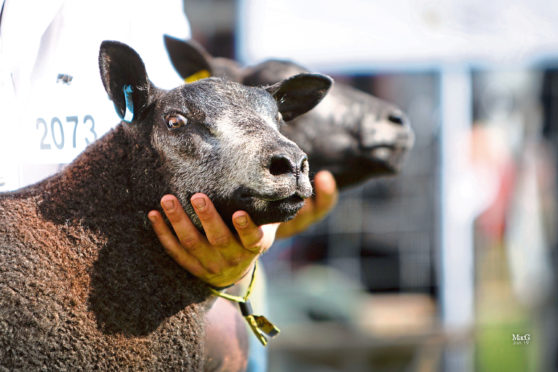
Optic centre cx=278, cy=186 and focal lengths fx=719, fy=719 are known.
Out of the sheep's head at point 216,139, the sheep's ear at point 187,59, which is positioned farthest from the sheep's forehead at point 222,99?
the sheep's ear at point 187,59

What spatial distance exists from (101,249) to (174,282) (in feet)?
0.40

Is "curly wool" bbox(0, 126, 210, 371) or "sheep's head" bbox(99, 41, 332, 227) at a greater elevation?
"sheep's head" bbox(99, 41, 332, 227)

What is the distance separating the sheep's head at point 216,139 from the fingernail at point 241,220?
13 millimetres

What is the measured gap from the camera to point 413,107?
5.21 metres

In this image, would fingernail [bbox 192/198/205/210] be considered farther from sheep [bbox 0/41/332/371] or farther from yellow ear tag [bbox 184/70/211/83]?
yellow ear tag [bbox 184/70/211/83]

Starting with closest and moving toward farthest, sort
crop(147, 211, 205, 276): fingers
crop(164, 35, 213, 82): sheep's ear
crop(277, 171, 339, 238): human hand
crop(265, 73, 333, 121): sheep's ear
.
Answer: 1. crop(147, 211, 205, 276): fingers
2. crop(265, 73, 333, 121): sheep's ear
3. crop(164, 35, 213, 82): sheep's ear
4. crop(277, 171, 339, 238): human hand

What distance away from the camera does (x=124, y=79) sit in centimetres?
107

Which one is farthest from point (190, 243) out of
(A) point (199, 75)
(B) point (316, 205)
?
(B) point (316, 205)

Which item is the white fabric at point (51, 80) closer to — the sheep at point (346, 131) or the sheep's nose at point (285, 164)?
the sheep's nose at point (285, 164)

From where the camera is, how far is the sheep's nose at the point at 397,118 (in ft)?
6.73

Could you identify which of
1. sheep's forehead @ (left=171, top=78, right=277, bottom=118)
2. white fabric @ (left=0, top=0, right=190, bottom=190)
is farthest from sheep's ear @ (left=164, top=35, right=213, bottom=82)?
sheep's forehead @ (left=171, top=78, right=277, bottom=118)

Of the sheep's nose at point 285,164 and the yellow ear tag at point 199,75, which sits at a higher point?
the yellow ear tag at point 199,75

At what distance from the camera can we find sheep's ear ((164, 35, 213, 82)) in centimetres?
147

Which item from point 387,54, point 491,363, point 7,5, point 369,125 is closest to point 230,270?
point 7,5
